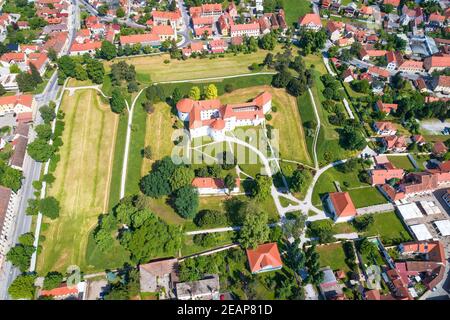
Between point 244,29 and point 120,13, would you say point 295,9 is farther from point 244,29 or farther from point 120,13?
point 120,13

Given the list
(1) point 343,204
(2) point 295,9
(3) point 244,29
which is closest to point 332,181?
(1) point 343,204

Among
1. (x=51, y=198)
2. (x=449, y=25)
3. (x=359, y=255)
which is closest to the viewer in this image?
(x=359, y=255)

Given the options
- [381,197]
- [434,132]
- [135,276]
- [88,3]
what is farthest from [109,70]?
[434,132]

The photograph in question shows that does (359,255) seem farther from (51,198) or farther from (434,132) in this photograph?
(51,198)

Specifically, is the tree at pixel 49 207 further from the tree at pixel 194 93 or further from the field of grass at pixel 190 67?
the field of grass at pixel 190 67

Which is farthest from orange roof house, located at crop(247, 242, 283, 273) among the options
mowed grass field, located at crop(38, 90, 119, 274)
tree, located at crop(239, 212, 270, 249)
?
mowed grass field, located at crop(38, 90, 119, 274)

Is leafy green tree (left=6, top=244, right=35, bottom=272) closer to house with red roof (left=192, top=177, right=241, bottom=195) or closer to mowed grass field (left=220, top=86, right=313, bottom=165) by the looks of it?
house with red roof (left=192, top=177, right=241, bottom=195)
